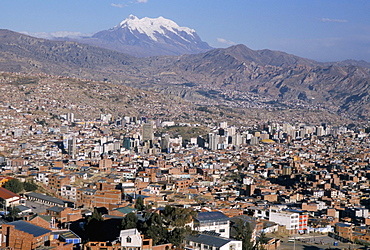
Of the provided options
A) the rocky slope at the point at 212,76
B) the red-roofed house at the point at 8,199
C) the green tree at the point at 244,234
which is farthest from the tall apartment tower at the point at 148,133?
the rocky slope at the point at 212,76

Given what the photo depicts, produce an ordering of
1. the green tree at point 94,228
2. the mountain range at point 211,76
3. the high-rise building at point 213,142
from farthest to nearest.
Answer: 1. the mountain range at point 211,76
2. the high-rise building at point 213,142
3. the green tree at point 94,228

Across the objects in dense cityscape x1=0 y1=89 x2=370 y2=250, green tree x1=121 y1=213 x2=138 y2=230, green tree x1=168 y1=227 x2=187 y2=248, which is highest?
green tree x1=121 y1=213 x2=138 y2=230

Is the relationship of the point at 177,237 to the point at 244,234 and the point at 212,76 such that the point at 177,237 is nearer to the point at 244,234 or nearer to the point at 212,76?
the point at 244,234

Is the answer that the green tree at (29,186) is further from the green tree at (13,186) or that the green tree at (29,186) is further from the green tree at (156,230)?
the green tree at (156,230)

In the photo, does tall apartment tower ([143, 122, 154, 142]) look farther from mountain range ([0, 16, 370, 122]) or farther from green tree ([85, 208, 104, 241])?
mountain range ([0, 16, 370, 122])

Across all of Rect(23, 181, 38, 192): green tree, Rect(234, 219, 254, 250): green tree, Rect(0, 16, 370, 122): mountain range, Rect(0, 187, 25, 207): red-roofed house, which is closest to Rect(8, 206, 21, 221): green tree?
Rect(0, 187, 25, 207): red-roofed house

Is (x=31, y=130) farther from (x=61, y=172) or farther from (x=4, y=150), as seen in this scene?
(x=61, y=172)
